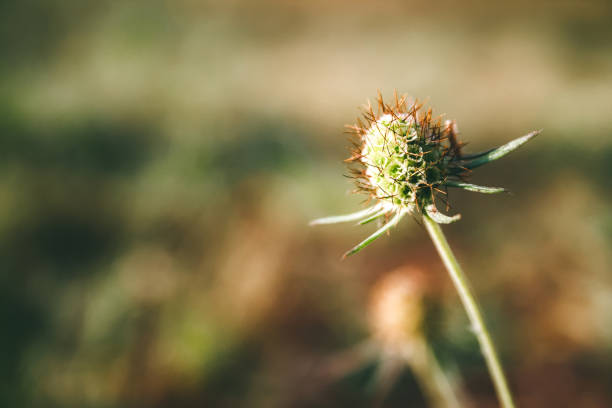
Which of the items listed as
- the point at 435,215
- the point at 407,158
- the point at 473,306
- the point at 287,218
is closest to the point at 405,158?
the point at 407,158

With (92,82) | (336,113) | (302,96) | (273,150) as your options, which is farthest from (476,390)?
(92,82)

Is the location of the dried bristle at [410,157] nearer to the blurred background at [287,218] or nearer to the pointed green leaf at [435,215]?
the pointed green leaf at [435,215]

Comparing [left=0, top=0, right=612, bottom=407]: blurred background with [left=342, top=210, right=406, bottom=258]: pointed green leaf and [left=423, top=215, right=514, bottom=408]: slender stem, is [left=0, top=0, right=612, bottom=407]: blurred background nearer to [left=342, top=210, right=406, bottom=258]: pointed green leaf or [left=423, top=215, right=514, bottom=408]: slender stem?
[left=423, top=215, right=514, bottom=408]: slender stem

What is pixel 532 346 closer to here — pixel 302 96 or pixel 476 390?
pixel 476 390

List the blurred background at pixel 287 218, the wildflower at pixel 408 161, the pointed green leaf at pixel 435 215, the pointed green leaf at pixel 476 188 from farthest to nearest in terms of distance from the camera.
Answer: the blurred background at pixel 287 218
the wildflower at pixel 408 161
the pointed green leaf at pixel 435 215
the pointed green leaf at pixel 476 188

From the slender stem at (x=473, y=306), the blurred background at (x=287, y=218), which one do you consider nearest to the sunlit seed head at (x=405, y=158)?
the slender stem at (x=473, y=306)

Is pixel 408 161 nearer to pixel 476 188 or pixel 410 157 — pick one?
pixel 410 157
